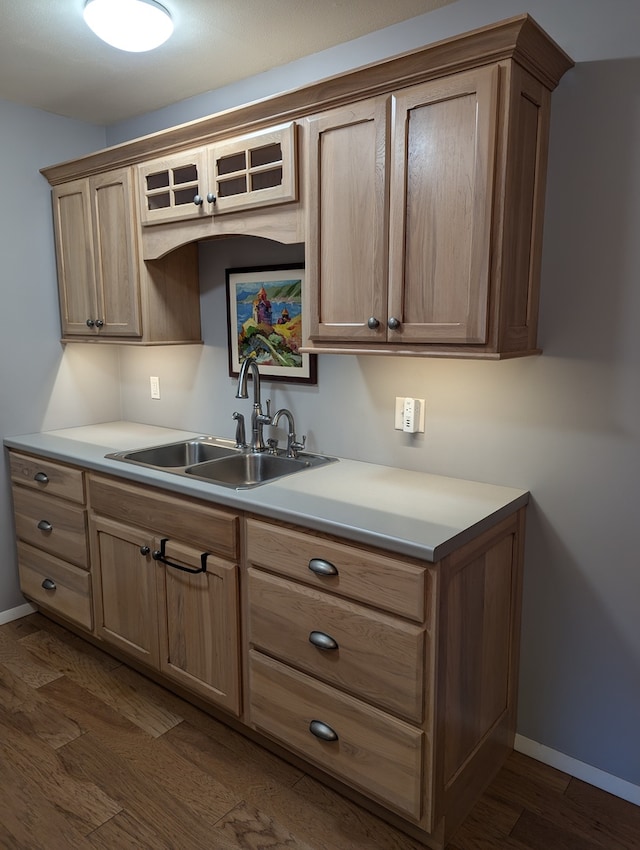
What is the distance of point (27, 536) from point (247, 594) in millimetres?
1495

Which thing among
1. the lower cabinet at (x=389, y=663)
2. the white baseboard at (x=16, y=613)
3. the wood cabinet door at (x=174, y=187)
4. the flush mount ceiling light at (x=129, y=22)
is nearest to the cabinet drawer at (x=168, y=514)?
the lower cabinet at (x=389, y=663)

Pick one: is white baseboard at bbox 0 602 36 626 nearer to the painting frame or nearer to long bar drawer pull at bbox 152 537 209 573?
long bar drawer pull at bbox 152 537 209 573

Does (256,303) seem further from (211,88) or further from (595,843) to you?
(595,843)

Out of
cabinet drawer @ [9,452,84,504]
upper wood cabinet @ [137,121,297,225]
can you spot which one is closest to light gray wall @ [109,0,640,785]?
upper wood cabinet @ [137,121,297,225]

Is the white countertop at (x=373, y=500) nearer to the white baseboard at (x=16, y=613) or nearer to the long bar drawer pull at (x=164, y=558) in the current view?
the long bar drawer pull at (x=164, y=558)

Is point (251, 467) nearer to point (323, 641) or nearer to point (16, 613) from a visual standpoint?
point (323, 641)

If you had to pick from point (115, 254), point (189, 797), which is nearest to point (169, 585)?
point (189, 797)

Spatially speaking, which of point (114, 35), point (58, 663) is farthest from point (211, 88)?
point (58, 663)

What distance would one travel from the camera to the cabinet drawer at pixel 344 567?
1566 mm

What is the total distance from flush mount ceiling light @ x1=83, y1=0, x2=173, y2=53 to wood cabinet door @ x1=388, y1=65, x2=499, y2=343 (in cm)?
84

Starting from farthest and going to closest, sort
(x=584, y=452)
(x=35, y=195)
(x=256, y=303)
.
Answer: (x=35, y=195) < (x=256, y=303) < (x=584, y=452)

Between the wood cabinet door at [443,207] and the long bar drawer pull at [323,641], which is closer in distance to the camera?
the wood cabinet door at [443,207]

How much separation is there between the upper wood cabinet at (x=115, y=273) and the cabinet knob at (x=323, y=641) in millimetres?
1533

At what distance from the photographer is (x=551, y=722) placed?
6.63 feet
